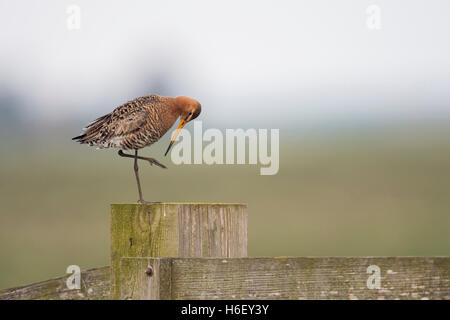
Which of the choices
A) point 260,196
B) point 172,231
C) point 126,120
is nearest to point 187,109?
point 126,120

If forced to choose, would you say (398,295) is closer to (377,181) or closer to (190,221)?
(190,221)

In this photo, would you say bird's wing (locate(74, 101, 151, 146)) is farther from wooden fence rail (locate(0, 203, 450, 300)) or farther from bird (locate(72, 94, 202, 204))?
wooden fence rail (locate(0, 203, 450, 300))

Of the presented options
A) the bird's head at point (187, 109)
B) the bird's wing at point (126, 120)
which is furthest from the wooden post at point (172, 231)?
the bird's wing at point (126, 120)

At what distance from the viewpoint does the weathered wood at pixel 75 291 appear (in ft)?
14.4

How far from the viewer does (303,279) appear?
3.74 m

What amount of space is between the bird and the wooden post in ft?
8.55

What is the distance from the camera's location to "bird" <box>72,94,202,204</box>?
6.88m

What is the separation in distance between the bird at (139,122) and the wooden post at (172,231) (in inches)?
103

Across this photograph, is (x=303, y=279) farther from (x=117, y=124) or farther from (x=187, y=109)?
(x=117, y=124)

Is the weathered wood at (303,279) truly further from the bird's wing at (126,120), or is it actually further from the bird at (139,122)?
the bird's wing at (126,120)

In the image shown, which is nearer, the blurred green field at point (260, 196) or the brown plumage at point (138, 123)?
the brown plumage at point (138, 123)

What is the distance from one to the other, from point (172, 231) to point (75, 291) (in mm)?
746

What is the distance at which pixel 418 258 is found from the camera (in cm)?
377

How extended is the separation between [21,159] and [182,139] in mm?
19607
